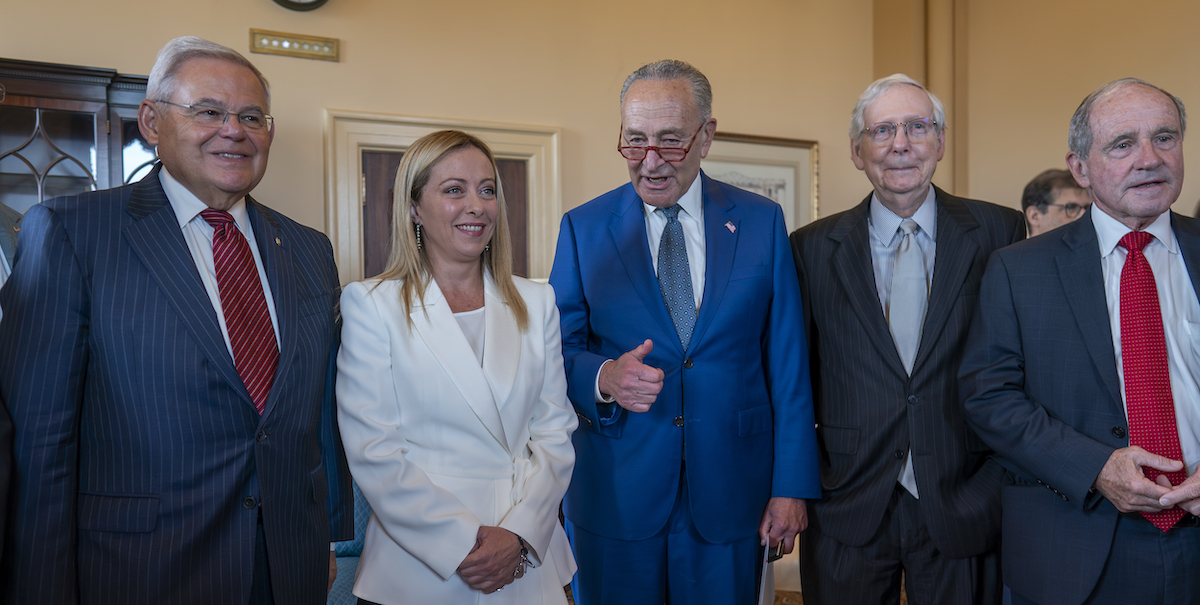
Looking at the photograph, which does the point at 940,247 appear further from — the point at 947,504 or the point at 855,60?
the point at 855,60

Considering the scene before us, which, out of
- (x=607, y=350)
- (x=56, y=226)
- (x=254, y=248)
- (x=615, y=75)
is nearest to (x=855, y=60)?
(x=615, y=75)

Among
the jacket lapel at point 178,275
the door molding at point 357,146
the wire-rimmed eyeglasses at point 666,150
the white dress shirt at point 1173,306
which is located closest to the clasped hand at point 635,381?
the wire-rimmed eyeglasses at point 666,150

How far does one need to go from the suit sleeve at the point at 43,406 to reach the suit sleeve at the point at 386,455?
491 millimetres

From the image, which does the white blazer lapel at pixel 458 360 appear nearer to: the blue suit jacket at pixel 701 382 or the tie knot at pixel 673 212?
the blue suit jacket at pixel 701 382

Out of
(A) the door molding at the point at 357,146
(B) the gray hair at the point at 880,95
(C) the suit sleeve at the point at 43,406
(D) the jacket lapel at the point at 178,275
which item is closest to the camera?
(C) the suit sleeve at the point at 43,406

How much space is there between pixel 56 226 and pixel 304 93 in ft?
9.63

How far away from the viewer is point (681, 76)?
2.05 metres

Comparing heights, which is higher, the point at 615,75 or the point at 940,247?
the point at 615,75

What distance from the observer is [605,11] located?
4875 mm

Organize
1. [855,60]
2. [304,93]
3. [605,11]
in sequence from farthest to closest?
1. [855,60]
2. [605,11]
3. [304,93]

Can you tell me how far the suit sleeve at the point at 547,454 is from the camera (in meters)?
1.66

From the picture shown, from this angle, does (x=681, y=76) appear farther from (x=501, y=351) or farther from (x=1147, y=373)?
(x=1147, y=373)

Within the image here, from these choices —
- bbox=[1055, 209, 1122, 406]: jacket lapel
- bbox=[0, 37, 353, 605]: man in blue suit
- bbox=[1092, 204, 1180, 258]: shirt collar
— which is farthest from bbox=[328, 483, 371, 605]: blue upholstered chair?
bbox=[1092, 204, 1180, 258]: shirt collar

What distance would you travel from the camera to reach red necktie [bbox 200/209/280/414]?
5.20 ft
